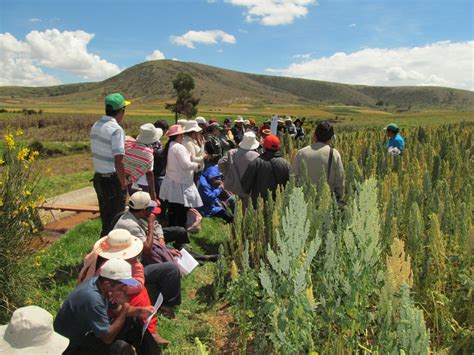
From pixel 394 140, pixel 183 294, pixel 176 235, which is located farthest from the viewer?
pixel 394 140

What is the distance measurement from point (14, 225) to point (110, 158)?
1.12 meters

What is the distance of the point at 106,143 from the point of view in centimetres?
401

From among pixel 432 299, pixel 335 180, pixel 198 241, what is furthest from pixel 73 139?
pixel 432 299

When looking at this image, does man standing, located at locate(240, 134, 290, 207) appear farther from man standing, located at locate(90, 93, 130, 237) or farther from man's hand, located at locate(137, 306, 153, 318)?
man's hand, located at locate(137, 306, 153, 318)

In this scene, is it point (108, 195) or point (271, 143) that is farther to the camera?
point (271, 143)

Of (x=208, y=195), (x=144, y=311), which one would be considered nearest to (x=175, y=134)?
(x=208, y=195)

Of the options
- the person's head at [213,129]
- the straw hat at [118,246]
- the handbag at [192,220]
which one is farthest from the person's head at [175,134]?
the person's head at [213,129]

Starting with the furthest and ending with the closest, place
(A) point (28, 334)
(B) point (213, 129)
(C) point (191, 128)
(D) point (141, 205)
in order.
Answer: (B) point (213, 129) < (C) point (191, 128) < (D) point (141, 205) < (A) point (28, 334)

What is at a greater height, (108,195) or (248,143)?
(248,143)

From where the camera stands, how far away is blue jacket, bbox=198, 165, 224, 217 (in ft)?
20.4

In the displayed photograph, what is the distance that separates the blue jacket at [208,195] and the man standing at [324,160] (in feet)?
6.63

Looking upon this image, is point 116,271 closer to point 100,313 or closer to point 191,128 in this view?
point 100,313

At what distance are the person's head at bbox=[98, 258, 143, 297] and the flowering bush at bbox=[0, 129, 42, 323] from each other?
1035 mm

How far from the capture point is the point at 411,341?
146 cm
